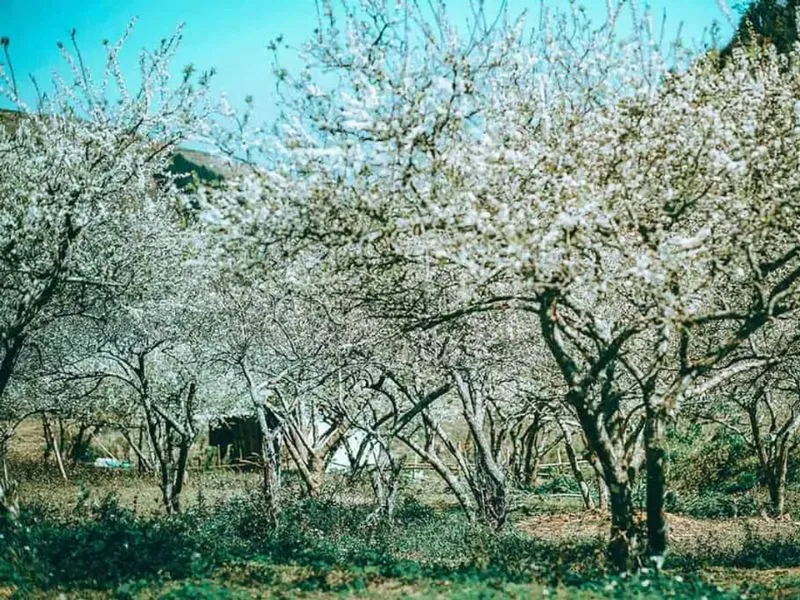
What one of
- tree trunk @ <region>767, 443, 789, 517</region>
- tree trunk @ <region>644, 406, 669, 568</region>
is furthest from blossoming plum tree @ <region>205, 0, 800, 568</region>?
tree trunk @ <region>767, 443, 789, 517</region>

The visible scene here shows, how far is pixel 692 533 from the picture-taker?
19781mm

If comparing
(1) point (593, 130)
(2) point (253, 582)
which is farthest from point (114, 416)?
(1) point (593, 130)

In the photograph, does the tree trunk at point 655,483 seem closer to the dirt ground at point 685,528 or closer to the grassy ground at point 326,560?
the grassy ground at point 326,560

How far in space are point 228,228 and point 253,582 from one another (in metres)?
4.19

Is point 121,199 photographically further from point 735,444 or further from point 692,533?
point 735,444

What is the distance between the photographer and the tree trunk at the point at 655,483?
992 centimetres

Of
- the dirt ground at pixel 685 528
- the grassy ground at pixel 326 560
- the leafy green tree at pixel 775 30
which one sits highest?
the leafy green tree at pixel 775 30

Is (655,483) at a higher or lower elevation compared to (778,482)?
higher

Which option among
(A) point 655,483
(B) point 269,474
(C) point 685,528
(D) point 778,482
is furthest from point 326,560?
(D) point 778,482

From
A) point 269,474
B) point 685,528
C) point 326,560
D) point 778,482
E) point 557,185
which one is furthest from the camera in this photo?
point 778,482

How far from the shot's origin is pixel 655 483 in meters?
10.1

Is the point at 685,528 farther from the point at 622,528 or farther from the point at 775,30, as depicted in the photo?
the point at 775,30

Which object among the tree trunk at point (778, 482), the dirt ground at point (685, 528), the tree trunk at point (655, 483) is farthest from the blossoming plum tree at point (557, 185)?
the tree trunk at point (778, 482)

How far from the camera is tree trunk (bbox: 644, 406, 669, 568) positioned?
9.92 metres
